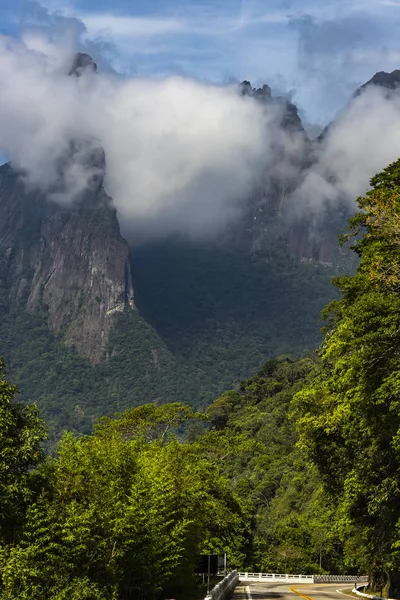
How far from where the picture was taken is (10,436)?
24.3m

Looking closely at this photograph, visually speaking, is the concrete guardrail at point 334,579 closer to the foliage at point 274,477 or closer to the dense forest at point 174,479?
the foliage at point 274,477

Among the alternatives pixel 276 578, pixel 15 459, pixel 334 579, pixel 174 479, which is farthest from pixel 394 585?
pixel 334 579

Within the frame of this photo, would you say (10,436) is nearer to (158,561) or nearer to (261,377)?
(158,561)

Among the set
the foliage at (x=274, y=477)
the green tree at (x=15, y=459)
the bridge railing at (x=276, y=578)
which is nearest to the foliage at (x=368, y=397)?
the foliage at (x=274, y=477)

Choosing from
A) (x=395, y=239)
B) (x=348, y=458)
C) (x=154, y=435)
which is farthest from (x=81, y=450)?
(x=154, y=435)

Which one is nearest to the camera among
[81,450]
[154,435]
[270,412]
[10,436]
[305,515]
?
[10,436]

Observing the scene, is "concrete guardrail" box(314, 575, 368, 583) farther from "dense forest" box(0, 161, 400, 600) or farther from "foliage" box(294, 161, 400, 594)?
"foliage" box(294, 161, 400, 594)

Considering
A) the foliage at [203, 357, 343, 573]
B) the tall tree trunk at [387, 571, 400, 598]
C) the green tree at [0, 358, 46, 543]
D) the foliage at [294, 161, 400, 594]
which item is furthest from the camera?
the foliage at [203, 357, 343, 573]

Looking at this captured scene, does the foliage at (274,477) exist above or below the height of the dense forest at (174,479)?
above

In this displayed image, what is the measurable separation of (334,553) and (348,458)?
218ft

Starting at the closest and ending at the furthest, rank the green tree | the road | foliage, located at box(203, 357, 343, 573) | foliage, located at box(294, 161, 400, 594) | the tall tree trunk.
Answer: the green tree < foliage, located at box(294, 161, 400, 594) < the tall tree trunk < the road < foliage, located at box(203, 357, 343, 573)

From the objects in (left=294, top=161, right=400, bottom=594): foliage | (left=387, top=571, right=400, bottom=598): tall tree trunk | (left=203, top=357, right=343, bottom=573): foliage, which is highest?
(left=203, top=357, right=343, bottom=573): foliage

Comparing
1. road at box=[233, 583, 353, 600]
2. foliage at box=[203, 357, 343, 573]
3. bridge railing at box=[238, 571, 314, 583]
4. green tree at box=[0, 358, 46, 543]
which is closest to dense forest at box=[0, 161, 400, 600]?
green tree at box=[0, 358, 46, 543]

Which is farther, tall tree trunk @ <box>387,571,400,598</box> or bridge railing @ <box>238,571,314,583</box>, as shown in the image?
bridge railing @ <box>238,571,314,583</box>
